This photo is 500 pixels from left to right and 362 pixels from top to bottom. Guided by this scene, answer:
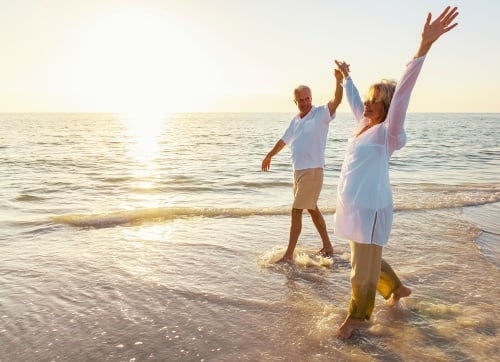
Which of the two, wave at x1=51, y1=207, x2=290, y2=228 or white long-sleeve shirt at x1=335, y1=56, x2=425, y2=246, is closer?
white long-sleeve shirt at x1=335, y1=56, x2=425, y2=246

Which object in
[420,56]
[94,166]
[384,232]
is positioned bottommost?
[94,166]

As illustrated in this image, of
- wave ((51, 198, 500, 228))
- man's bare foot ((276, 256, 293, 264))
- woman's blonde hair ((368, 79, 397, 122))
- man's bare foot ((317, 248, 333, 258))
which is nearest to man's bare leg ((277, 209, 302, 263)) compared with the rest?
man's bare foot ((276, 256, 293, 264))

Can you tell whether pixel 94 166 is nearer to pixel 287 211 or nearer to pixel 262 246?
pixel 287 211

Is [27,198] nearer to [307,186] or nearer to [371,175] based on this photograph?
[307,186]

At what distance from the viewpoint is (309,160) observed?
223 inches

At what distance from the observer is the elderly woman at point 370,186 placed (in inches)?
128

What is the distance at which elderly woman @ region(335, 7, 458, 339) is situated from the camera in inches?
128

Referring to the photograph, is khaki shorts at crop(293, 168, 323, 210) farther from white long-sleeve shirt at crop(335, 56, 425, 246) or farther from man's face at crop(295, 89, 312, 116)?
white long-sleeve shirt at crop(335, 56, 425, 246)

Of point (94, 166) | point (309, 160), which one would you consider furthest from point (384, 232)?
point (94, 166)

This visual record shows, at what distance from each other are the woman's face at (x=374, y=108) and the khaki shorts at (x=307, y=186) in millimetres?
2194

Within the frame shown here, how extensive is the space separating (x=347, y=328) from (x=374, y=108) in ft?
6.14

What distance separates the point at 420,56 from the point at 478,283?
328 cm

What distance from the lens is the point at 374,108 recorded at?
3461 mm

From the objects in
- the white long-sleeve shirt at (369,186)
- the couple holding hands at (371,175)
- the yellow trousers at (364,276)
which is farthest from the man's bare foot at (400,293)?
the white long-sleeve shirt at (369,186)
